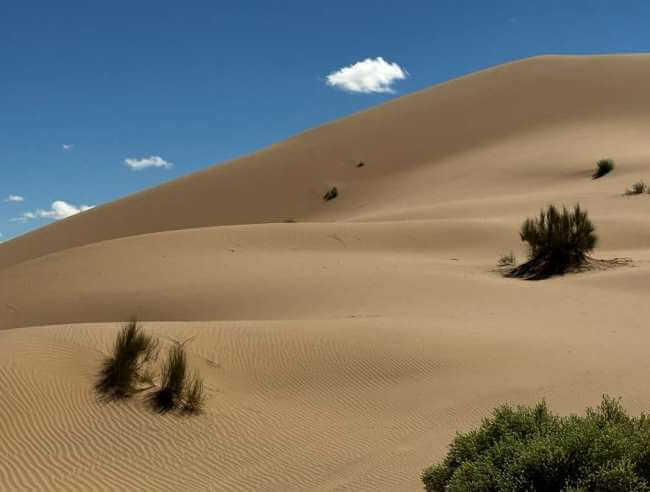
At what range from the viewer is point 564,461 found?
3705 mm

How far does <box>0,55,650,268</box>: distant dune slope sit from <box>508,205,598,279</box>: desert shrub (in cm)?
1470

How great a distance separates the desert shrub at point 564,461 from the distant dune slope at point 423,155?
84.2ft

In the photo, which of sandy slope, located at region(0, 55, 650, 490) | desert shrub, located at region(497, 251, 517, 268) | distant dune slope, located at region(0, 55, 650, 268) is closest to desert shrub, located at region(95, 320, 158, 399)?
sandy slope, located at region(0, 55, 650, 490)

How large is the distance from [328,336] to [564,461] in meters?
5.52

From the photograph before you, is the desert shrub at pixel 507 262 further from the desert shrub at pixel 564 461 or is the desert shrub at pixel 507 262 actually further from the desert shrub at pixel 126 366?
the desert shrub at pixel 564 461

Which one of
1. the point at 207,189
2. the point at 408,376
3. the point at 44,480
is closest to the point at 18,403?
the point at 44,480

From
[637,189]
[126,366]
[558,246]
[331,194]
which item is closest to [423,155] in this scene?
[331,194]

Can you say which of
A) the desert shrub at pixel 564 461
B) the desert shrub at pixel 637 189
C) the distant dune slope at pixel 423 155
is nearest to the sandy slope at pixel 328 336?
the desert shrub at pixel 637 189

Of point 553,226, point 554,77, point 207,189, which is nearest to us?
point 553,226

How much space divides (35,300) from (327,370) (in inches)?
408

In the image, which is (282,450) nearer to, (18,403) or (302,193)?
(18,403)

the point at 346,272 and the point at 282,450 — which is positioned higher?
the point at 346,272

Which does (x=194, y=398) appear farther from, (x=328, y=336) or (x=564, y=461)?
(x=564, y=461)

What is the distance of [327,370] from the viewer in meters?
8.18
